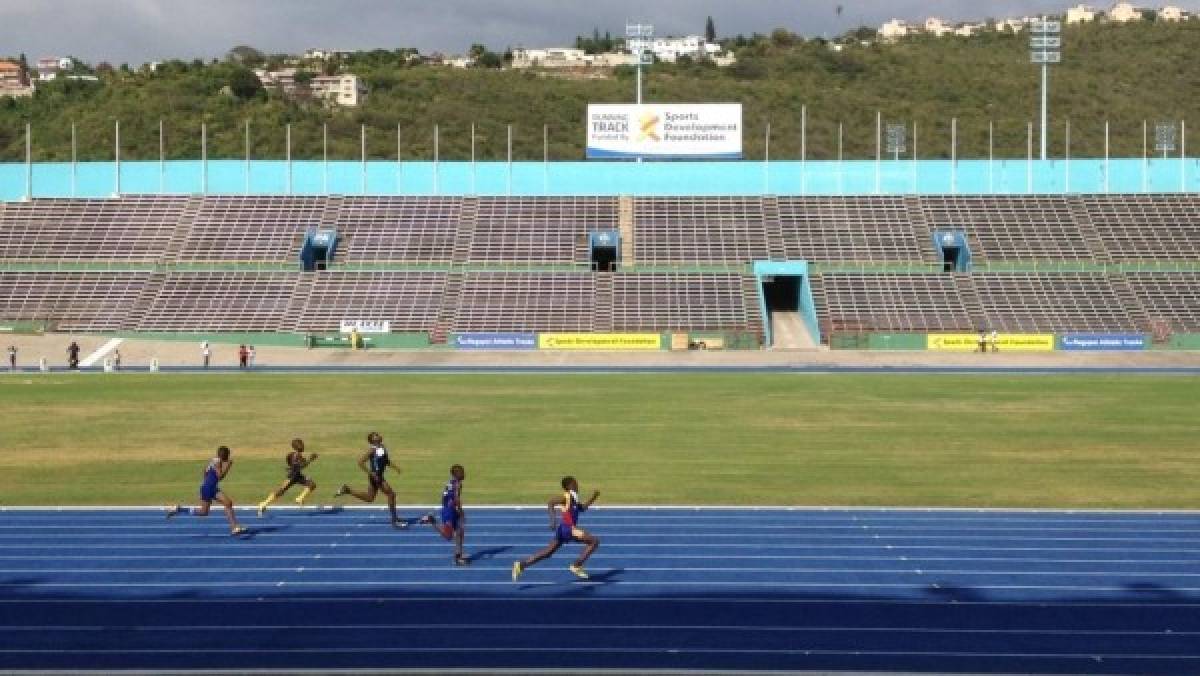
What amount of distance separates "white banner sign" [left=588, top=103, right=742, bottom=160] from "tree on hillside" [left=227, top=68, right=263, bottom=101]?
172 feet

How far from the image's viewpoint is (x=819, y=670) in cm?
1658

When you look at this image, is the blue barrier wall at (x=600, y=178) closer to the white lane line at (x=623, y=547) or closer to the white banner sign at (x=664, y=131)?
the white banner sign at (x=664, y=131)

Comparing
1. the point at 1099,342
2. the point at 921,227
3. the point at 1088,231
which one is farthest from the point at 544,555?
the point at 1088,231

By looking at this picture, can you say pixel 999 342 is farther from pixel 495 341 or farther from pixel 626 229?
pixel 495 341

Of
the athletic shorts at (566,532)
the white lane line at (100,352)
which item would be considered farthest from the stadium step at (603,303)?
the athletic shorts at (566,532)

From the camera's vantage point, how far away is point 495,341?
72.1 metres

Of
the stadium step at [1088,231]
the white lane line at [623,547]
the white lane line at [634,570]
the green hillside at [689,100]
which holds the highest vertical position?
the green hillside at [689,100]

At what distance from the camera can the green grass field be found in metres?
29.5

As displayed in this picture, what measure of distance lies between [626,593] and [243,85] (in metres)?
121

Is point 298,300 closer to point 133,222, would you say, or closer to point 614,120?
point 133,222

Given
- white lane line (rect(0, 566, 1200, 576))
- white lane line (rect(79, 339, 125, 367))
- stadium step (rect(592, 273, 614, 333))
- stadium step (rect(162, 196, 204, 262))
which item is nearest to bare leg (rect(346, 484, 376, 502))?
white lane line (rect(0, 566, 1200, 576))

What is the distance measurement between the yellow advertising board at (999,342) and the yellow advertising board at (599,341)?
40.1 feet

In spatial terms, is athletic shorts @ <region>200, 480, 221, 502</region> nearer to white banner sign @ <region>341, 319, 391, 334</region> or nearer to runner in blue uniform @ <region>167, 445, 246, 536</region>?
runner in blue uniform @ <region>167, 445, 246, 536</region>

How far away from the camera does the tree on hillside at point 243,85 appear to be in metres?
134
